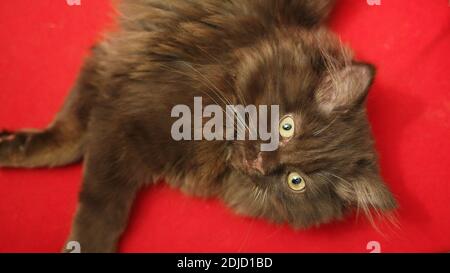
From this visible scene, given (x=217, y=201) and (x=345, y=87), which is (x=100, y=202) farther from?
(x=345, y=87)

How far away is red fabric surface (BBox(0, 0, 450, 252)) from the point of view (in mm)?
1483

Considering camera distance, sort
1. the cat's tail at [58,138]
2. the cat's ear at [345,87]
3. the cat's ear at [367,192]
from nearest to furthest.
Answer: the cat's ear at [345,87]
the cat's ear at [367,192]
the cat's tail at [58,138]

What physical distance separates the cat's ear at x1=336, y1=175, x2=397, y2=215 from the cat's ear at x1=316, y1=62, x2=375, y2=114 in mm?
264

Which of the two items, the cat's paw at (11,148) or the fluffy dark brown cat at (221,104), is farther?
the cat's paw at (11,148)

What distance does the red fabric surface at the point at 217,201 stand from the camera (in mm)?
1483

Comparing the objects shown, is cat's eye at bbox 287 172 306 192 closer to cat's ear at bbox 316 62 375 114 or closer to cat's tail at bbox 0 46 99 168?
cat's ear at bbox 316 62 375 114

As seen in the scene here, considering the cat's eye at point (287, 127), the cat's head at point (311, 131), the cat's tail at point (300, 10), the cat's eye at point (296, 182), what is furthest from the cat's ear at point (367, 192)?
the cat's tail at point (300, 10)

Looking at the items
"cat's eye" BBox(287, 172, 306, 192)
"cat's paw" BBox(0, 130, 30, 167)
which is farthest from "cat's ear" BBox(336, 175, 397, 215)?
"cat's paw" BBox(0, 130, 30, 167)

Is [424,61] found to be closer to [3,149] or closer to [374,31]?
[374,31]

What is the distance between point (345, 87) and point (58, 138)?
41.8 inches

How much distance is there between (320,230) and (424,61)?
92 centimetres

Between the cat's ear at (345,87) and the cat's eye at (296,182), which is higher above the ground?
the cat's ear at (345,87)

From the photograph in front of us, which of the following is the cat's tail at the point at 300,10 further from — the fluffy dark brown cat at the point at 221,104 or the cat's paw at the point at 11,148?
the cat's paw at the point at 11,148

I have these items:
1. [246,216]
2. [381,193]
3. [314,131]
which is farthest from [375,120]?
[246,216]
